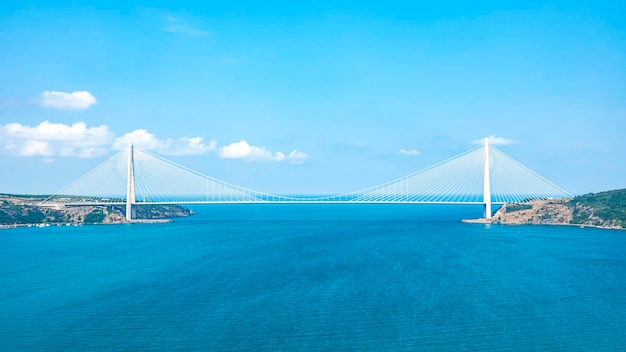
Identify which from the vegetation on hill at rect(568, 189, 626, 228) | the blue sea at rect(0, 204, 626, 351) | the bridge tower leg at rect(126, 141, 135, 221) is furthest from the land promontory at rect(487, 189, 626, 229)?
the bridge tower leg at rect(126, 141, 135, 221)

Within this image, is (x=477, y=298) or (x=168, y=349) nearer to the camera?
(x=168, y=349)

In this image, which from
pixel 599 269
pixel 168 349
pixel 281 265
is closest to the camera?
pixel 168 349

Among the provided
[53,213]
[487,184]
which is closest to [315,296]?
[487,184]

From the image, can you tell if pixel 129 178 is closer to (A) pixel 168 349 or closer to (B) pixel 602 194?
(A) pixel 168 349

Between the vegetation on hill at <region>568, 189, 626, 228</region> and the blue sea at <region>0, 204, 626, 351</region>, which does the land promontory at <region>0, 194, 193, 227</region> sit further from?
the vegetation on hill at <region>568, 189, 626, 228</region>

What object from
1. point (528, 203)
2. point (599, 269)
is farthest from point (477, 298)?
point (528, 203)

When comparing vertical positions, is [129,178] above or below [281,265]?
above

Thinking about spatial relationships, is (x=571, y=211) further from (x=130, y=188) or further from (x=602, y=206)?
(x=130, y=188)
